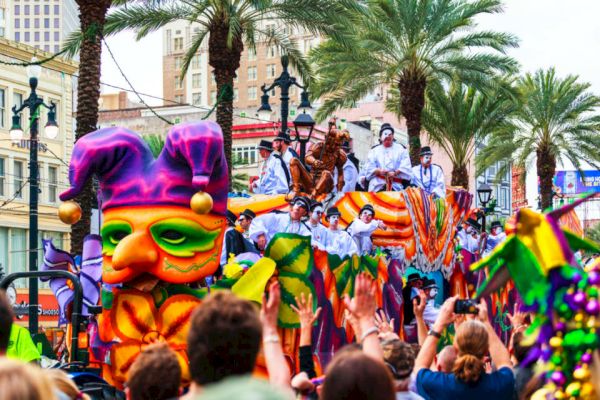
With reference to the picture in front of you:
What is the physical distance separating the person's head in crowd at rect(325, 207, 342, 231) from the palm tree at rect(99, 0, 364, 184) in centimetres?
671

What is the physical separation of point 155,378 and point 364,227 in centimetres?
1011

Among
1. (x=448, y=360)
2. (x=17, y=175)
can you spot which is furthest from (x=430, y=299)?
(x=17, y=175)

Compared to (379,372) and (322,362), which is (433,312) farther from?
(379,372)

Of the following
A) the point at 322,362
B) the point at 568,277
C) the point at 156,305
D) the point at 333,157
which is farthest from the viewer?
the point at 333,157

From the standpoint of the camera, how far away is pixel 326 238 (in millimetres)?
13984

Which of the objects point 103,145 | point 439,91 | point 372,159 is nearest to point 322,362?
point 103,145

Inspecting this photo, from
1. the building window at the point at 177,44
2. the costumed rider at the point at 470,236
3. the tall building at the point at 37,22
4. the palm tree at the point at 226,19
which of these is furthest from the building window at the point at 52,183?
the tall building at the point at 37,22

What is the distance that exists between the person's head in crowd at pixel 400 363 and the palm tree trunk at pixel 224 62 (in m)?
15.8

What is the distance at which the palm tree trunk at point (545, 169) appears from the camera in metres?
35.5

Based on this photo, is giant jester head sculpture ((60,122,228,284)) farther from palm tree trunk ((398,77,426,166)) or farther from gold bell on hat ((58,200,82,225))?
palm tree trunk ((398,77,426,166))

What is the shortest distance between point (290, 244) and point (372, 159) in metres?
6.22

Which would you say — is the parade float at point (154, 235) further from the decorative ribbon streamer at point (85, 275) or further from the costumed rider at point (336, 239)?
the costumed rider at point (336, 239)

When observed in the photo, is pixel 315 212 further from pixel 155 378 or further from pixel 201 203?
pixel 155 378

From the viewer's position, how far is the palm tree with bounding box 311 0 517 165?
26250 millimetres
